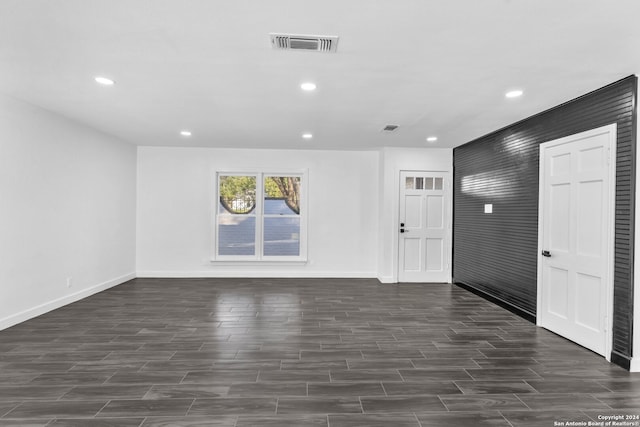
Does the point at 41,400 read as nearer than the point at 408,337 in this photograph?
Yes

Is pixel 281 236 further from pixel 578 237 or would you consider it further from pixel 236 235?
pixel 578 237

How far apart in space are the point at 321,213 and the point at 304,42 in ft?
15.8

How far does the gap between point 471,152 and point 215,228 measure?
487cm

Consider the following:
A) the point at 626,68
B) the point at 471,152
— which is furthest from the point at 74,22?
the point at 471,152

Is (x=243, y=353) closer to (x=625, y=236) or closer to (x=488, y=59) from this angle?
(x=488, y=59)

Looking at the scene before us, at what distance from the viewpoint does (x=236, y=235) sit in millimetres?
7336

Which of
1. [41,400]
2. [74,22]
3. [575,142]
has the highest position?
[74,22]

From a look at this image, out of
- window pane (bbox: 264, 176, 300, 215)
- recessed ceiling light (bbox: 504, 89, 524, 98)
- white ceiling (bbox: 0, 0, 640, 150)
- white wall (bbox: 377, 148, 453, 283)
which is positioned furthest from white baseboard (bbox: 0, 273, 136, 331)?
recessed ceiling light (bbox: 504, 89, 524, 98)

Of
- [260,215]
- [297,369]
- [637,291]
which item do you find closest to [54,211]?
[260,215]

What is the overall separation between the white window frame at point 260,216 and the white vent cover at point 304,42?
15.0ft

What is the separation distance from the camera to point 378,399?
8.38 feet

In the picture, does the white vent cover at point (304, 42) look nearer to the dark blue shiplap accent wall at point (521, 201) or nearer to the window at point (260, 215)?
the dark blue shiplap accent wall at point (521, 201)

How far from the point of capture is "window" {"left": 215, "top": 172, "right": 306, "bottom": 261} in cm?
730

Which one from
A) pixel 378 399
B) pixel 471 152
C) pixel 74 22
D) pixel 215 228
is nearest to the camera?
pixel 74 22
